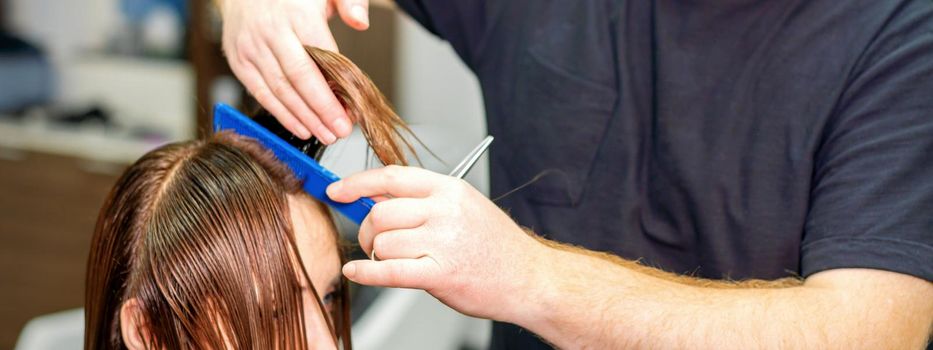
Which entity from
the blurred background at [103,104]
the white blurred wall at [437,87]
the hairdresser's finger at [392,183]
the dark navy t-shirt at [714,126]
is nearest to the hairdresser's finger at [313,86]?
the hairdresser's finger at [392,183]

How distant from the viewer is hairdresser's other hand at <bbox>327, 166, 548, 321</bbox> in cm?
69

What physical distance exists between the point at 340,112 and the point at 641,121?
467 millimetres

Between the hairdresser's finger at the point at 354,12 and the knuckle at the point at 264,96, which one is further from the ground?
the hairdresser's finger at the point at 354,12

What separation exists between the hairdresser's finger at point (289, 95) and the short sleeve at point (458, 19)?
43 centimetres

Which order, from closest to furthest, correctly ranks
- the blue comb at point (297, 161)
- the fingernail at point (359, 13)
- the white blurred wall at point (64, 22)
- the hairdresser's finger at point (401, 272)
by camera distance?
the hairdresser's finger at point (401, 272), the blue comb at point (297, 161), the fingernail at point (359, 13), the white blurred wall at point (64, 22)

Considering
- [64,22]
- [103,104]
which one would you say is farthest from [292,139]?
[64,22]

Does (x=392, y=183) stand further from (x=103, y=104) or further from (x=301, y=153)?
(x=103, y=104)

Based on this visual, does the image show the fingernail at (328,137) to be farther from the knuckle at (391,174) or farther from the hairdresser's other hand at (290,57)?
the knuckle at (391,174)

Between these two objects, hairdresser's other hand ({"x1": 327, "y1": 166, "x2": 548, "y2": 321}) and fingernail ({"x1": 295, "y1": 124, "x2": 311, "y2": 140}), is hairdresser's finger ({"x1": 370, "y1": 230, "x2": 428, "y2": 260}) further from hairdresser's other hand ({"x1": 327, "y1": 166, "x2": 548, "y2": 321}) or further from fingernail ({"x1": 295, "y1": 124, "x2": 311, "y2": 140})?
fingernail ({"x1": 295, "y1": 124, "x2": 311, "y2": 140})

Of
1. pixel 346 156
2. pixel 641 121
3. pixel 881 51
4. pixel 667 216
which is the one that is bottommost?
pixel 346 156

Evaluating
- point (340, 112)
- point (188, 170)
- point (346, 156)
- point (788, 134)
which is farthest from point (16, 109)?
point (788, 134)

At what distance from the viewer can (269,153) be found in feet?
3.16

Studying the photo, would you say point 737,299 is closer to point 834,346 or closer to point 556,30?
point 834,346

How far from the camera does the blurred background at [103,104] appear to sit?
2.58m
